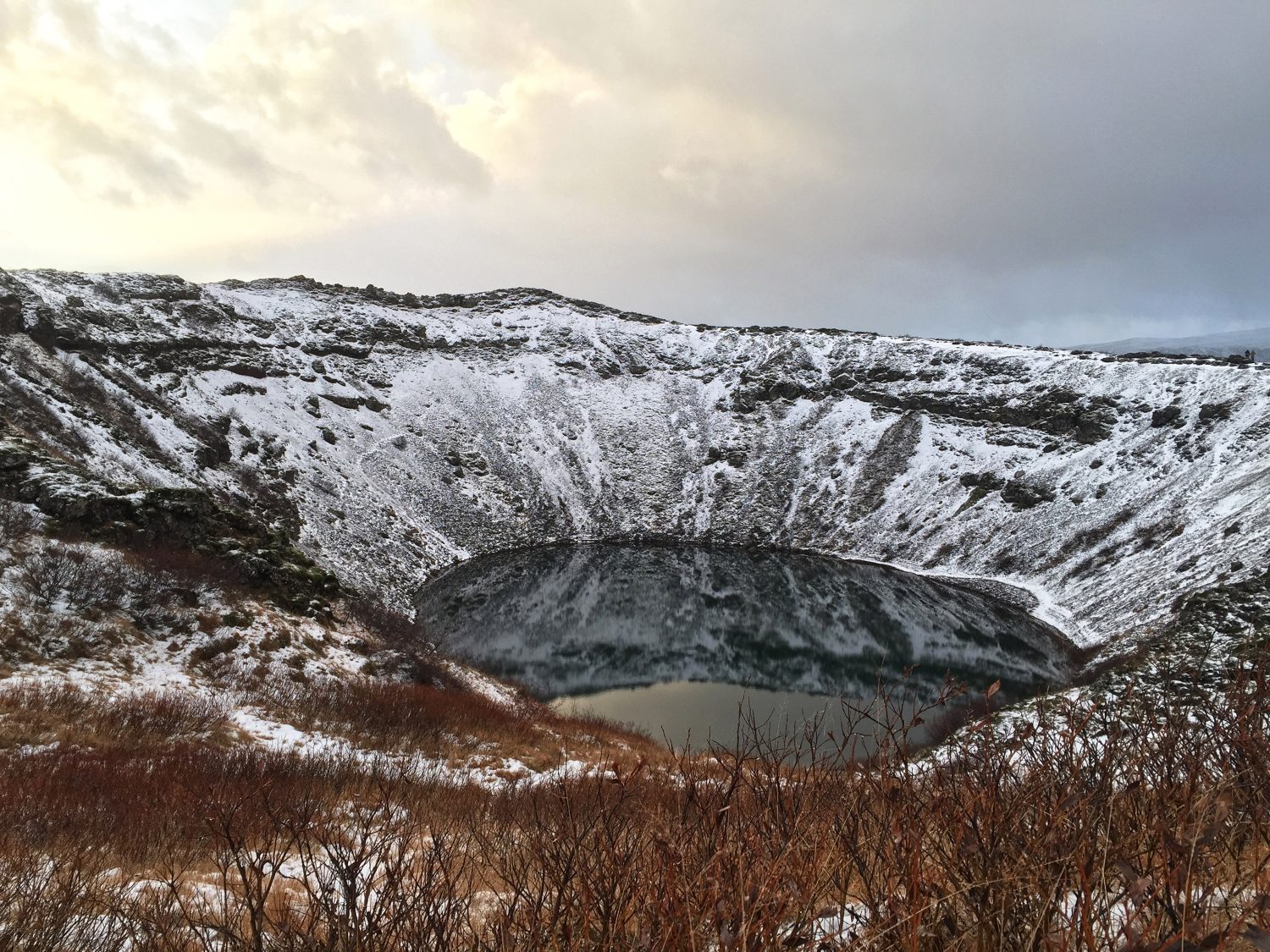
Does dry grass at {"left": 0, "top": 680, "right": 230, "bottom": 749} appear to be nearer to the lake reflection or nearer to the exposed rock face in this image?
the lake reflection

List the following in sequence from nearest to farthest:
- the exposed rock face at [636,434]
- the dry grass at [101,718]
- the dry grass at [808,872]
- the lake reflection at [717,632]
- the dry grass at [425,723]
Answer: the dry grass at [808,872]
the dry grass at [101,718]
the dry grass at [425,723]
the lake reflection at [717,632]
the exposed rock face at [636,434]

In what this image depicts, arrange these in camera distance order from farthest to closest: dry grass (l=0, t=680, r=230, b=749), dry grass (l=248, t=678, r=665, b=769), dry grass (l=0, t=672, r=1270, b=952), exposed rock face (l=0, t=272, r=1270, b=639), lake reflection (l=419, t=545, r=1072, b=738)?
exposed rock face (l=0, t=272, r=1270, b=639) < lake reflection (l=419, t=545, r=1072, b=738) < dry grass (l=248, t=678, r=665, b=769) < dry grass (l=0, t=680, r=230, b=749) < dry grass (l=0, t=672, r=1270, b=952)

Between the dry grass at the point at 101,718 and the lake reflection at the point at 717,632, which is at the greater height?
the dry grass at the point at 101,718

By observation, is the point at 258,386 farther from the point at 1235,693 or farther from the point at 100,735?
the point at 1235,693

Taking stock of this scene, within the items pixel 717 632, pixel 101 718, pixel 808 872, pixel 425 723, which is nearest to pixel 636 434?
pixel 717 632

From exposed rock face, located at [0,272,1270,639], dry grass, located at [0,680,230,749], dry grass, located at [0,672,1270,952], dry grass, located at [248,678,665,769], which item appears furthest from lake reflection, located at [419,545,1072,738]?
dry grass, located at [0,672,1270,952]

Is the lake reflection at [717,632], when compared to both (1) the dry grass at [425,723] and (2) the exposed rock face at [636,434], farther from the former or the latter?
(1) the dry grass at [425,723]

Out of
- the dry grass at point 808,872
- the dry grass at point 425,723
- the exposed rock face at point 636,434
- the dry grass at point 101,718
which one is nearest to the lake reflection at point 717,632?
the exposed rock face at point 636,434

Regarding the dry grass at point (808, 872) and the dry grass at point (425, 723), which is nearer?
the dry grass at point (808, 872)
